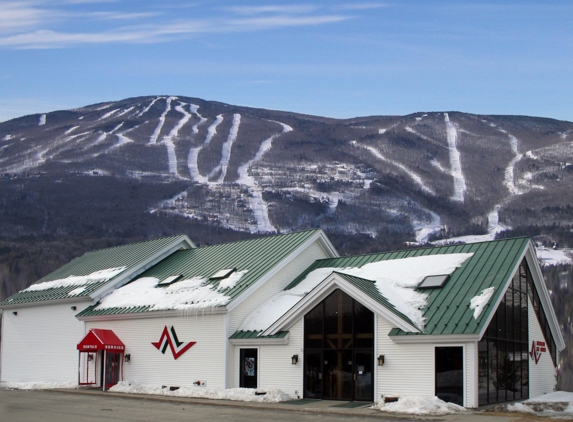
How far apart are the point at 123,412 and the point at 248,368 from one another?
7.90 m

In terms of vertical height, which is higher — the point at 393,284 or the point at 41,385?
the point at 393,284

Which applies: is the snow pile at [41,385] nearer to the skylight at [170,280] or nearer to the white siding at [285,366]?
the skylight at [170,280]

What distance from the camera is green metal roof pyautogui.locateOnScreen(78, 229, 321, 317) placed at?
3638 centimetres

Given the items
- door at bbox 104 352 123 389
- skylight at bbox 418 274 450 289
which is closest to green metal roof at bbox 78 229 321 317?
door at bbox 104 352 123 389

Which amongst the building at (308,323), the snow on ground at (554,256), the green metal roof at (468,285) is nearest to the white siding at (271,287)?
the building at (308,323)

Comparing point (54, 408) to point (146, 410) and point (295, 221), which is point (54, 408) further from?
point (295, 221)

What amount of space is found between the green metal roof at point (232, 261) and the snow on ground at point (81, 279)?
163 cm

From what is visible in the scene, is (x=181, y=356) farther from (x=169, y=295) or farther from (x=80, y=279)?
(x=80, y=279)

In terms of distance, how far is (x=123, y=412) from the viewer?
26.7 meters

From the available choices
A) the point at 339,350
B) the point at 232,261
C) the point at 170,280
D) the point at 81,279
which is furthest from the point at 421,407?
the point at 81,279

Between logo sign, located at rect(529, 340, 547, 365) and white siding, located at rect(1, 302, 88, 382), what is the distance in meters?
21.4

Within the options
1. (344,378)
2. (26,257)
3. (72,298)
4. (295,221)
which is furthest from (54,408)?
(295,221)

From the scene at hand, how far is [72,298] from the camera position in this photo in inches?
1617

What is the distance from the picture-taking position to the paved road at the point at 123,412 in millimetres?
24438
